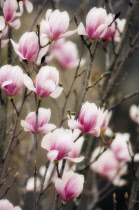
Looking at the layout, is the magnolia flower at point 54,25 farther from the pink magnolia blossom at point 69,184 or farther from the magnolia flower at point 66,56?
the magnolia flower at point 66,56

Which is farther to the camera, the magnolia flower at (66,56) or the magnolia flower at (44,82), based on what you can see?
the magnolia flower at (66,56)

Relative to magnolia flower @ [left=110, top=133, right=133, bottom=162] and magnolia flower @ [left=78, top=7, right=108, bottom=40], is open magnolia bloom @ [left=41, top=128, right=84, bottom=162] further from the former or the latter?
magnolia flower @ [left=110, top=133, right=133, bottom=162]

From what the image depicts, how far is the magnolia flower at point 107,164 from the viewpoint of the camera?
1.94 metres

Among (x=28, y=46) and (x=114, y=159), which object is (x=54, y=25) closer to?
(x=28, y=46)

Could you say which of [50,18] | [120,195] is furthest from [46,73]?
[120,195]

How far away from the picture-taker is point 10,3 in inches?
39.4

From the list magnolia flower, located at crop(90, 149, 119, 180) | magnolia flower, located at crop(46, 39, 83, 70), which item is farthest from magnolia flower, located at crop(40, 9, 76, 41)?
magnolia flower, located at crop(90, 149, 119, 180)

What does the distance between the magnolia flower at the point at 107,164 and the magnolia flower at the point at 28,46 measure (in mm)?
1076

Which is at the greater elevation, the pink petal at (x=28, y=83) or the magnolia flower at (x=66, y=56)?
the pink petal at (x=28, y=83)

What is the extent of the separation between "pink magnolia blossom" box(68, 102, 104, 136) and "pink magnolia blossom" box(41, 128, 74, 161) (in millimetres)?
34

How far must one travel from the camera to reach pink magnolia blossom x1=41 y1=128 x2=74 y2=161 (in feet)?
2.86

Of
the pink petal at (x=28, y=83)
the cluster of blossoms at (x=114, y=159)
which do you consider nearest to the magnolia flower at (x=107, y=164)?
the cluster of blossoms at (x=114, y=159)

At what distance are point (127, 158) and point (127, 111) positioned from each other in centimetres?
214

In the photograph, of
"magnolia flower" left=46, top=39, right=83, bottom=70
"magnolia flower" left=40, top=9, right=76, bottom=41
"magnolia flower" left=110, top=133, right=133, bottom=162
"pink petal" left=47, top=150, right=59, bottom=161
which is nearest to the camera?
"pink petal" left=47, top=150, right=59, bottom=161
